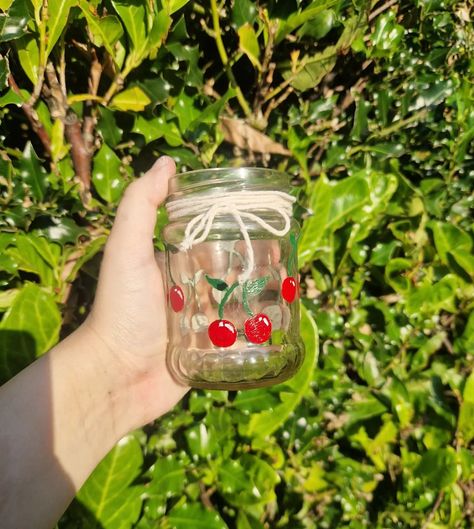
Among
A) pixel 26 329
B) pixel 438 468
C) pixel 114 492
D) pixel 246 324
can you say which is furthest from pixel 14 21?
pixel 438 468

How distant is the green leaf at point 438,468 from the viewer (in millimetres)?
1345

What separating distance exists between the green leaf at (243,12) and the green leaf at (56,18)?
1.14ft

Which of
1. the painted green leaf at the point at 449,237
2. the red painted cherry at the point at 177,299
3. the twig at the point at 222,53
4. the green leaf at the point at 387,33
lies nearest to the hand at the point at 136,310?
the red painted cherry at the point at 177,299

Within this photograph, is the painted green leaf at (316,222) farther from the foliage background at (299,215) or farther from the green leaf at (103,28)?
the green leaf at (103,28)

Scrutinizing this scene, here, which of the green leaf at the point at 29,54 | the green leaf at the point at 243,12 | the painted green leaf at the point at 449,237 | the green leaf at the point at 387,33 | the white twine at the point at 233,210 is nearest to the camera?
the white twine at the point at 233,210

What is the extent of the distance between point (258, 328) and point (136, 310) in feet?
0.96

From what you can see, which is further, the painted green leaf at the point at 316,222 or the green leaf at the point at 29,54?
the painted green leaf at the point at 316,222

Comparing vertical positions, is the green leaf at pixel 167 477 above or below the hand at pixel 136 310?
below

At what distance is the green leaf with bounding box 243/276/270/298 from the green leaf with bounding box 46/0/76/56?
1.94ft

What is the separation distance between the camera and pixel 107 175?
4.01ft

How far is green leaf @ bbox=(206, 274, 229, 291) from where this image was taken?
104 cm

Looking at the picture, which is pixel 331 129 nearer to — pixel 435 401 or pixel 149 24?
pixel 149 24

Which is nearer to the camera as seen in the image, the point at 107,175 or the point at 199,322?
the point at 199,322

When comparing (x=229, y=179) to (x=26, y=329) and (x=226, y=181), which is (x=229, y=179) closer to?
(x=226, y=181)
